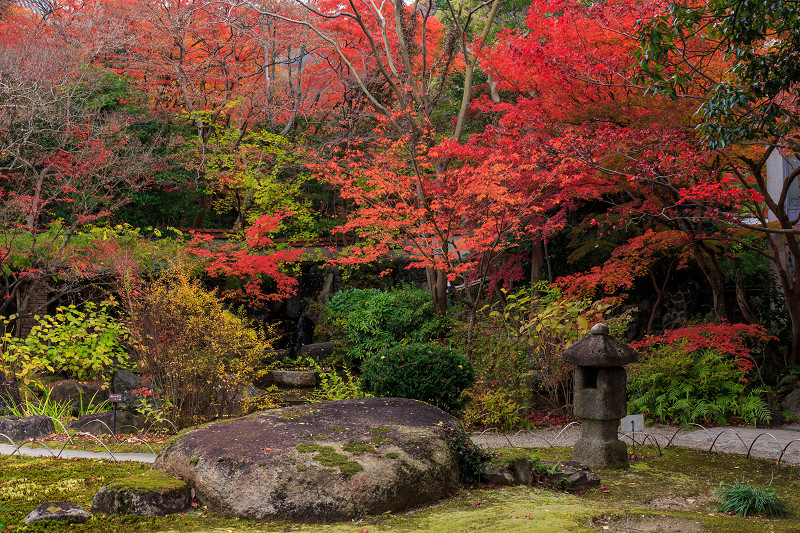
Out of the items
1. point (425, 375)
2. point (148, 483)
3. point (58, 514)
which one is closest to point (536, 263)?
point (425, 375)

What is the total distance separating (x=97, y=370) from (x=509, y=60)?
8875mm

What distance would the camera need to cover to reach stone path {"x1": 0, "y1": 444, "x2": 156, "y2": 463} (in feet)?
20.2

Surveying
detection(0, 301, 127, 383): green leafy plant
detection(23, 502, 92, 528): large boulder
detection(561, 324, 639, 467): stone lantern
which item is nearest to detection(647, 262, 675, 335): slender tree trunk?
detection(561, 324, 639, 467): stone lantern

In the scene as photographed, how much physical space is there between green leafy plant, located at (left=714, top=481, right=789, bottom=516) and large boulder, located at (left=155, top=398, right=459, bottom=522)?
2.20 meters

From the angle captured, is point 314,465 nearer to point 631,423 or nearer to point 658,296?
point 631,423

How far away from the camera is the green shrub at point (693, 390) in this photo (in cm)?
938

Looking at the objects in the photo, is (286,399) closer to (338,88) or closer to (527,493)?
(527,493)

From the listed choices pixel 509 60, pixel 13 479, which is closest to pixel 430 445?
pixel 13 479

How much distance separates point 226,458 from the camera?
15.8ft

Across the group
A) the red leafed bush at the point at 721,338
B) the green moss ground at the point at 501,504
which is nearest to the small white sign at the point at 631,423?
the green moss ground at the point at 501,504

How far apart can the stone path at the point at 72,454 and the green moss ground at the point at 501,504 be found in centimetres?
41

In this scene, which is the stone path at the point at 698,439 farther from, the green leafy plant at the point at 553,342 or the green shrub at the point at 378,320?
the green shrub at the point at 378,320

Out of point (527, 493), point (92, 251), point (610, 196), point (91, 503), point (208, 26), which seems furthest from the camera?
point (208, 26)

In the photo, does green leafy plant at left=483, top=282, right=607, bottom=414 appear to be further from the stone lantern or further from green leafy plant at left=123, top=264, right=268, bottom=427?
green leafy plant at left=123, top=264, right=268, bottom=427
